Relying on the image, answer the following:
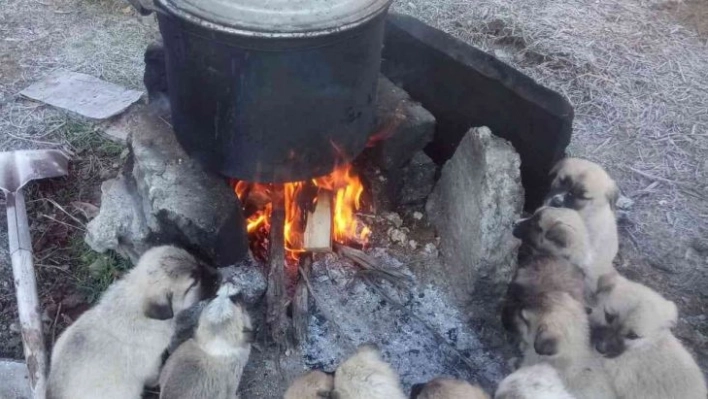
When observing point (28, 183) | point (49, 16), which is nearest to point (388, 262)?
point (28, 183)

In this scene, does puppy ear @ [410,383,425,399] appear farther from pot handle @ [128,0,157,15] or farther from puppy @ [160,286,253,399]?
pot handle @ [128,0,157,15]

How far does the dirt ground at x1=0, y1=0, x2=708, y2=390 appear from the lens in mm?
4004

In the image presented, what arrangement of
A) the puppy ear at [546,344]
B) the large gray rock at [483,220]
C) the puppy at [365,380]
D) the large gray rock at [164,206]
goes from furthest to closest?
the large gray rock at [483,220], the large gray rock at [164,206], the puppy ear at [546,344], the puppy at [365,380]

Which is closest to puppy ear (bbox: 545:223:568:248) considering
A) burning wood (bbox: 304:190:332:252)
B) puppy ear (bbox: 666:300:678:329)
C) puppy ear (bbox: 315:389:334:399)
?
puppy ear (bbox: 666:300:678:329)

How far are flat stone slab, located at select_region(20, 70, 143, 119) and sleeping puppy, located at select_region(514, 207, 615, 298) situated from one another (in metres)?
2.81

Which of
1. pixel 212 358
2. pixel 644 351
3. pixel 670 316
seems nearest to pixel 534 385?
pixel 644 351

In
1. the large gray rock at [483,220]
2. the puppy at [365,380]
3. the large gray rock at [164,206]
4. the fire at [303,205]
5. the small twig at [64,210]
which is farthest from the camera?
the small twig at [64,210]

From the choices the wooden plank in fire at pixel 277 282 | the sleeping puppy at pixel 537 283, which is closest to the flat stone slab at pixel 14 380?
the wooden plank in fire at pixel 277 282

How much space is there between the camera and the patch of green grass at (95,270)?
12.5ft

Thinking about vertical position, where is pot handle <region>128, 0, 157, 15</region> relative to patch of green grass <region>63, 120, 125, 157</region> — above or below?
above

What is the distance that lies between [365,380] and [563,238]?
4.42ft

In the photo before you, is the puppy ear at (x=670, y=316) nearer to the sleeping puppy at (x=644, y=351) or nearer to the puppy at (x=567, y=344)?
the sleeping puppy at (x=644, y=351)

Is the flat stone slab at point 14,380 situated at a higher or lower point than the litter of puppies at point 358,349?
lower

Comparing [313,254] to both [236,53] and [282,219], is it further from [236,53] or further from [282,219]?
[236,53]
